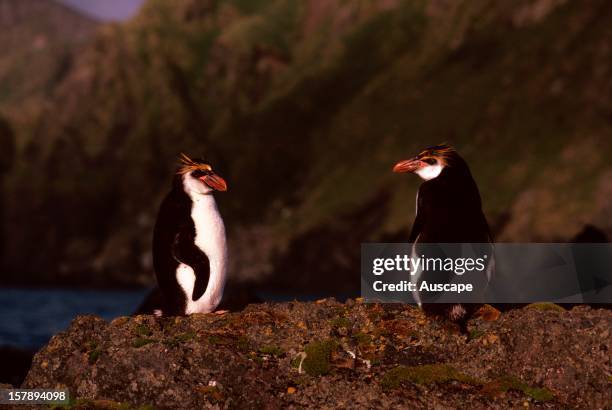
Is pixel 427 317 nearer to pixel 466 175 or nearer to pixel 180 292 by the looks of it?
pixel 466 175

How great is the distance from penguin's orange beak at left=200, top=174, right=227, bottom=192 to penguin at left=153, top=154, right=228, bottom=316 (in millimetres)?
119

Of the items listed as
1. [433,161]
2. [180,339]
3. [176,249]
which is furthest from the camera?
[176,249]

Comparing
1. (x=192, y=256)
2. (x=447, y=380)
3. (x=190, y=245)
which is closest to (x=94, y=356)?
A: (x=192, y=256)

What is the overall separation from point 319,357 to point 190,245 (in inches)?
132

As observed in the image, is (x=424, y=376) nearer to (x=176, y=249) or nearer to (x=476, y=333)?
(x=476, y=333)

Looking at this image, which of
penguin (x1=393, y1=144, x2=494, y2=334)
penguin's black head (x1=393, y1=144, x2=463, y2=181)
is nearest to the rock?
penguin (x1=393, y1=144, x2=494, y2=334)

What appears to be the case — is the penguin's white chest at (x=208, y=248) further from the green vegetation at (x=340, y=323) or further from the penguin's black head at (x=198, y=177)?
the green vegetation at (x=340, y=323)

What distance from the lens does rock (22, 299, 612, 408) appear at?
529 inches

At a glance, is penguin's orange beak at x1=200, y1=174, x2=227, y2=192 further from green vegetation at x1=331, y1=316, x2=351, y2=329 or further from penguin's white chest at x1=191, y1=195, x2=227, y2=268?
green vegetation at x1=331, y1=316, x2=351, y2=329

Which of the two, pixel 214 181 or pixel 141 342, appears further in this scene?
pixel 214 181

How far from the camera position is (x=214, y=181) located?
1540 cm

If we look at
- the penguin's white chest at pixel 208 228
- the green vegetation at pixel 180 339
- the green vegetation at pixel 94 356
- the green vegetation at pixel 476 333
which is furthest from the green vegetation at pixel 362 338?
the green vegetation at pixel 94 356

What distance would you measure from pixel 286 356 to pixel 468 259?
3.77 metres

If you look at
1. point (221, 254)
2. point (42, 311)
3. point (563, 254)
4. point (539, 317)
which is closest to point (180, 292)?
point (221, 254)
